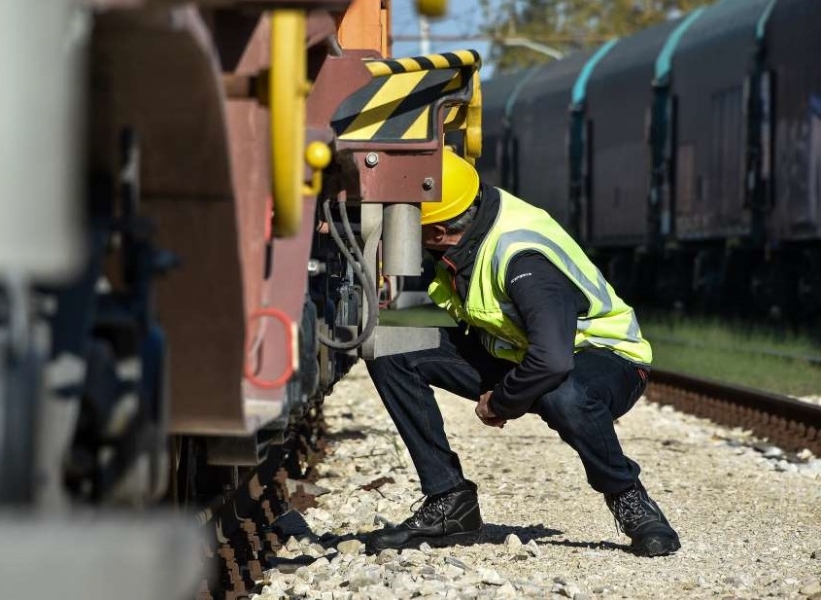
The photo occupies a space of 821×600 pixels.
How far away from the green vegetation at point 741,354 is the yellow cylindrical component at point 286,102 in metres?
10.2

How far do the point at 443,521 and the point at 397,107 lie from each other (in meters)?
1.56

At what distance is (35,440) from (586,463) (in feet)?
13.5

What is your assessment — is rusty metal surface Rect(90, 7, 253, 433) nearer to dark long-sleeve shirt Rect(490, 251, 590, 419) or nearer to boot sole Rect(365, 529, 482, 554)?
dark long-sleeve shirt Rect(490, 251, 590, 419)

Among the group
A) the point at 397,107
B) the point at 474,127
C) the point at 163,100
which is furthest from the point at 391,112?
the point at 163,100

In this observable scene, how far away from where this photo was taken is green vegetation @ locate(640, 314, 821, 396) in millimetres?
12977

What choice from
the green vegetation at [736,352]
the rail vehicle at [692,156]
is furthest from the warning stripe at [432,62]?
the rail vehicle at [692,156]

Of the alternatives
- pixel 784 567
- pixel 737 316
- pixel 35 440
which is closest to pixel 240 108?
pixel 35 440

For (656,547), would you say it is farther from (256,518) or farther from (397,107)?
(397,107)

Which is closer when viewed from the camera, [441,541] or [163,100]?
[163,100]

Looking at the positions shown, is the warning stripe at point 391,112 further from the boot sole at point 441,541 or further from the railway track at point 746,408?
the railway track at point 746,408

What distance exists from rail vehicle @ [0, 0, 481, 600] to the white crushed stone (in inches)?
39.4

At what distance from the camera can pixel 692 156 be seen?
61.3 ft

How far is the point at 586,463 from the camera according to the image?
5.70 meters

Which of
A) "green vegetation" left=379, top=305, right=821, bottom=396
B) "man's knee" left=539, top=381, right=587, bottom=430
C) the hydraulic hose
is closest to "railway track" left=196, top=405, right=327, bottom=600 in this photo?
the hydraulic hose
